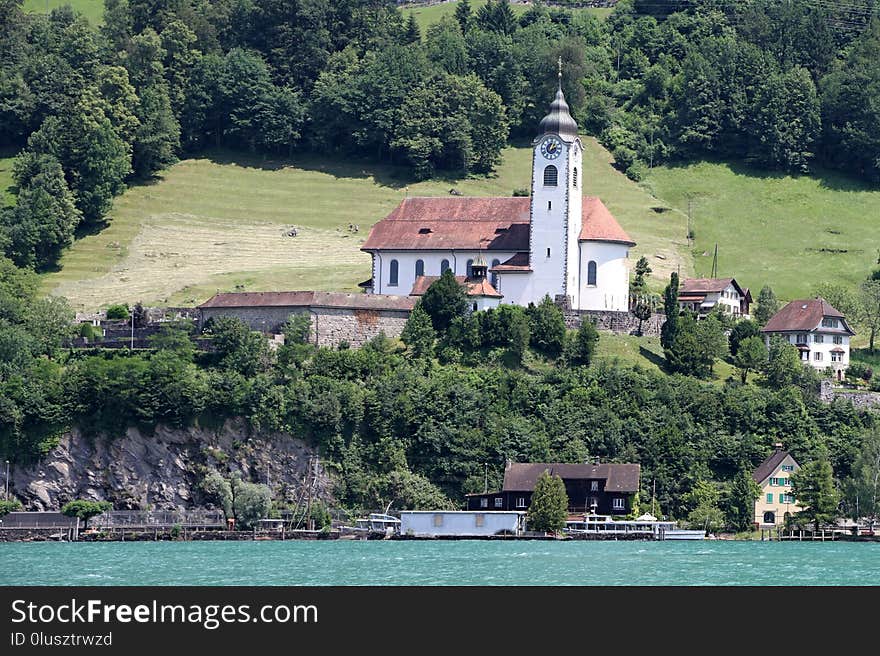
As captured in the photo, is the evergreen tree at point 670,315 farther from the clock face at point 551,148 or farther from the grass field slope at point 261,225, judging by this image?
the grass field slope at point 261,225

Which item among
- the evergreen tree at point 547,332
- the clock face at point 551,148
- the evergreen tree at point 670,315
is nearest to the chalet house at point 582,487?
the evergreen tree at point 547,332

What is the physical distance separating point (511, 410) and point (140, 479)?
19.9 meters

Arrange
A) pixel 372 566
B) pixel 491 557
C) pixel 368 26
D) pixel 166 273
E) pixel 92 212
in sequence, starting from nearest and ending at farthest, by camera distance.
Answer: pixel 372 566 < pixel 491 557 < pixel 166 273 < pixel 92 212 < pixel 368 26

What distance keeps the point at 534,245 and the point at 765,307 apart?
53.2 ft

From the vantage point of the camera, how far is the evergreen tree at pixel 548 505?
9931 cm

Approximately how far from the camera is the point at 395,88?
161500mm

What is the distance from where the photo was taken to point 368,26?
178000 millimetres

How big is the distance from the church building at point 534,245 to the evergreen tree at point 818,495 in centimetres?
2029

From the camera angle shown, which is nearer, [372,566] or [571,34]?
[372,566]

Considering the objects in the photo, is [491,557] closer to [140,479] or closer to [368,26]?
[140,479]

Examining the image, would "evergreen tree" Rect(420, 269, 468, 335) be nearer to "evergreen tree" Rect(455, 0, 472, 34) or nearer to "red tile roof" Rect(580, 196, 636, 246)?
"red tile roof" Rect(580, 196, 636, 246)

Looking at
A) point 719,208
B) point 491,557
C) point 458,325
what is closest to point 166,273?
point 458,325

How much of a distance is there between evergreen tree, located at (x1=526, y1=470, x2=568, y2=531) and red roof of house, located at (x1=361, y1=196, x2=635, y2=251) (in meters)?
23.0

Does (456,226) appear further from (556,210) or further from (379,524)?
(379,524)
